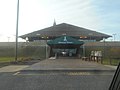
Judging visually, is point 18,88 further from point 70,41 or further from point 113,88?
point 70,41

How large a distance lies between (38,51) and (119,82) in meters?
61.5

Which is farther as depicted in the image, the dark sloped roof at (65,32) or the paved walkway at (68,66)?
the dark sloped roof at (65,32)

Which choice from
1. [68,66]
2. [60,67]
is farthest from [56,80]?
[68,66]

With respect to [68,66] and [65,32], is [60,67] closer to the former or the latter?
[68,66]

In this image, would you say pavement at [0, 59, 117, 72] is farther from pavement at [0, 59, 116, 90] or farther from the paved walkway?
pavement at [0, 59, 116, 90]

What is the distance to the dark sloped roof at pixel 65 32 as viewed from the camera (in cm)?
7338

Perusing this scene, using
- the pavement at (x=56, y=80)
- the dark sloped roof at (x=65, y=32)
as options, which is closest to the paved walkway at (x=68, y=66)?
the pavement at (x=56, y=80)

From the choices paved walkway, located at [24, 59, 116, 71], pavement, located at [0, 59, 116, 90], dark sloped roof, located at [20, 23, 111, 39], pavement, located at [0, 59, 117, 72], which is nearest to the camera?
pavement, located at [0, 59, 116, 90]

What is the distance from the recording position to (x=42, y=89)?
1138 centimetres

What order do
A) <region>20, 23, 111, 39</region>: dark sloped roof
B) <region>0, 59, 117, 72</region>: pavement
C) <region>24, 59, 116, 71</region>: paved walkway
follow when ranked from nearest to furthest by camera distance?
<region>0, 59, 117, 72</region>: pavement, <region>24, 59, 116, 71</region>: paved walkway, <region>20, 23, 111, 39</region>: dark sloped roof

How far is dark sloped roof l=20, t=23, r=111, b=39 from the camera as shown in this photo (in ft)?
241

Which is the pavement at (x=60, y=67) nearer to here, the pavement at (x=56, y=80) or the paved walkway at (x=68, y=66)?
the paved walkway at (x=68, y=66)

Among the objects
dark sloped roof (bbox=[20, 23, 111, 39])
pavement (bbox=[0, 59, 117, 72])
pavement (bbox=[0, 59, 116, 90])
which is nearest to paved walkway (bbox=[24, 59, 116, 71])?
pavement (bbox=[0, 59, 117, 72])

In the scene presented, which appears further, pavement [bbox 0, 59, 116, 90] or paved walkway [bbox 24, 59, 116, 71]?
paved walkway [bbox 24, 59, 116, 71]
